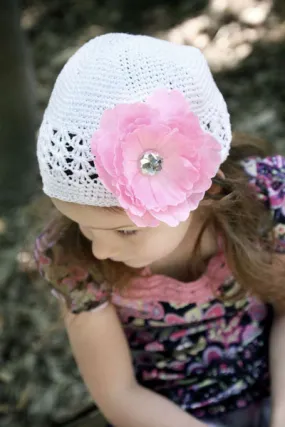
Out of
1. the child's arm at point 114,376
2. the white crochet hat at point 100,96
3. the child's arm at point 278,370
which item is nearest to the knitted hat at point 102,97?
the white crochet hat at point 100,96

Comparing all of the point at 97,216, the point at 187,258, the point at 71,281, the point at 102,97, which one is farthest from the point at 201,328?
the point at 102,97

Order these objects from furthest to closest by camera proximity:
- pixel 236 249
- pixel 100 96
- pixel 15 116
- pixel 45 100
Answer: pixel 45 100, pixel 15 116, pixel 236 249, pixel 100 96

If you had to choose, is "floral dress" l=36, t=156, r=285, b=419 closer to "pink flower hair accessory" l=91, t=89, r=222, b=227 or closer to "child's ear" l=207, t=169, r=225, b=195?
"child's ear" l=207, t=169, r=225, b=195

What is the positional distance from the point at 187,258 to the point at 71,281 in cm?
22

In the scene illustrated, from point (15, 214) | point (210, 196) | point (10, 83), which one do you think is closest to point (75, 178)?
point (210, 196)

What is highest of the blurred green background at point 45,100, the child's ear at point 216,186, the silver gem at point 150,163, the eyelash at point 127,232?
the silver gem at point 150,163

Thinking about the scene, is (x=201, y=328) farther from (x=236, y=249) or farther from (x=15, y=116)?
(x=15, y=116)

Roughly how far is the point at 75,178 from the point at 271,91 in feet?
6.87

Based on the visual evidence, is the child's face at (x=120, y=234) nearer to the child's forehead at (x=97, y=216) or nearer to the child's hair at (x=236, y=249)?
the child's forehead at (x=97, y=216)

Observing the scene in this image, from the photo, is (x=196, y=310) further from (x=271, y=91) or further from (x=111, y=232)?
(x=271, y=91)

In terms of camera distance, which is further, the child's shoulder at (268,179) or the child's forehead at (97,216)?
the child's shoulder at (268,179)

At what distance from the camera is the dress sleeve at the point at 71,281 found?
3.81ft

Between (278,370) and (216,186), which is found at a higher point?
(216,186)

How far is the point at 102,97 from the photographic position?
85 centimetres
